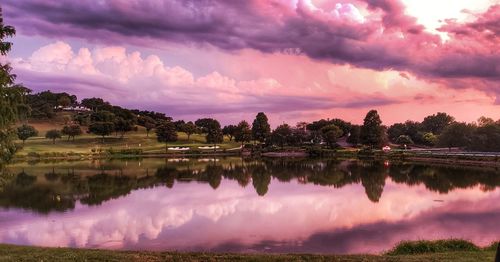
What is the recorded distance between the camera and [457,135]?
112 m

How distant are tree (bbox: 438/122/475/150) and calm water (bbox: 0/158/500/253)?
5967cm

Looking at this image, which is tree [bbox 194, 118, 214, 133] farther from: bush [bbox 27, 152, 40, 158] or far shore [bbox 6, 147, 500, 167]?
bush [bbox 27, 152, 40, 158]

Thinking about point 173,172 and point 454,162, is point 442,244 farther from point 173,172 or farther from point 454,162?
point 454,162

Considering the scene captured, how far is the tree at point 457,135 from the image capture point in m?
110

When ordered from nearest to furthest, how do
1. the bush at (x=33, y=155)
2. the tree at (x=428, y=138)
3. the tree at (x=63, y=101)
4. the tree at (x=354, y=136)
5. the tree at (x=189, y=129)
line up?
the bush at (x=33, y=155) < the tree at (x=354, y=136) < the tree at (x=189, y=129) < the tree at (x=428, y=138) < the tree at (x=63, y=101)

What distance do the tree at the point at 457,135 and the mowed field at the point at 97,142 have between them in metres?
57.9

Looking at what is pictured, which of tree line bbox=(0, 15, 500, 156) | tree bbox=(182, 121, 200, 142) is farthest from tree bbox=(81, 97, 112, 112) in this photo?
tree bbox=(182, 121, 200, 142)

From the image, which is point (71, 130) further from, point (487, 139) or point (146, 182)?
point (487, 139)

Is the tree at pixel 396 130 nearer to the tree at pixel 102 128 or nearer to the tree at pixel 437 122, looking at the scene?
the tree at pixel 437 122

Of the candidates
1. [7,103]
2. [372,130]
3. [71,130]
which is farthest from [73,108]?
[7,103]

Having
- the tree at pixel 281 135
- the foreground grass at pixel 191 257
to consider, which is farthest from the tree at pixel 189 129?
the foreground grass at pixel 191 257

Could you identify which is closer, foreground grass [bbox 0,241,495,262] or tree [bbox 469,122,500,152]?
foreground grass [bbox 0,241,495,262]

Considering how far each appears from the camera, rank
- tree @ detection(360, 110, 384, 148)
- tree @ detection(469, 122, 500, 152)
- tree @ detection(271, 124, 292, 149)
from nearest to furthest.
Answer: tree @ detection(469, 122, 500, 152), tree @ detection(360, 110, 384, 148), tree @ detection(271, 124, 292, 149)

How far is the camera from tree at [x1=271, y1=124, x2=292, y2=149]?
428ft
